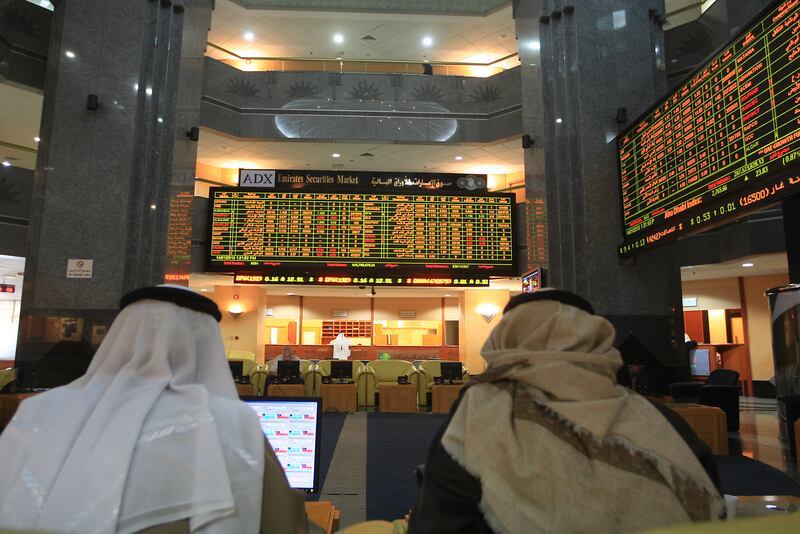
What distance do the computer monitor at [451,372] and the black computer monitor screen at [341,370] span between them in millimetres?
1959

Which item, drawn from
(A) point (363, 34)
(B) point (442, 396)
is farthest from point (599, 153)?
(A) point (363, 34)

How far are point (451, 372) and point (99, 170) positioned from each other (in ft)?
26.2

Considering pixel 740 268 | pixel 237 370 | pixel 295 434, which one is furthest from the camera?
pixel 740 268

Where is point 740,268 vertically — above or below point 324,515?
above

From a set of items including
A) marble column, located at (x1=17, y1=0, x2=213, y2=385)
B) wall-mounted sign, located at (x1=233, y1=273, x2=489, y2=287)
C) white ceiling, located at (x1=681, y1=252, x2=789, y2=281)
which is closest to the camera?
marble column, located at (x1=17, y1=0, x2=213, y2=385)

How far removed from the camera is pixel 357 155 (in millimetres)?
12562

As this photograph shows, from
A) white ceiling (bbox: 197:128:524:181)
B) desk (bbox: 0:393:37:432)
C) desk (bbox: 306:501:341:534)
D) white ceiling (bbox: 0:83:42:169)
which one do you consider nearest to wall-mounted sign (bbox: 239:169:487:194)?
white ceiling (bbox: 197:128:524:181)

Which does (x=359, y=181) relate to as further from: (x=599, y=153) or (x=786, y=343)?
(x=786, y=343)

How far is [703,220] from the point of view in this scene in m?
4.36

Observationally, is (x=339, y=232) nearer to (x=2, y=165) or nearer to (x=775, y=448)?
(x=775, y=448)

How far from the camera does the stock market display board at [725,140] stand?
11.9 ft

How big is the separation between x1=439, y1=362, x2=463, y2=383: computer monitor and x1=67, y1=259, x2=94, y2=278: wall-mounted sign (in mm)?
7606

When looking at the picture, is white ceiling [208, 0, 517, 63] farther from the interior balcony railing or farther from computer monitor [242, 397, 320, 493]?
computer monitor [242, 397, 320, 493]

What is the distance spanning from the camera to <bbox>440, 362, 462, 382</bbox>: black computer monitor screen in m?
11.7
